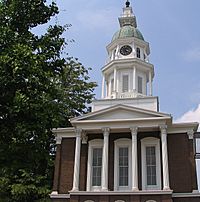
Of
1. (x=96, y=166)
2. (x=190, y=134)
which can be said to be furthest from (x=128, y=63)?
(x=96, y=166)

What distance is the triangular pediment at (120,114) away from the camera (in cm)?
2561

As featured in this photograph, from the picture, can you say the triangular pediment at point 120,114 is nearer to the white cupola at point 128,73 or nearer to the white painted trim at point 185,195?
the white cupola at point 128,73

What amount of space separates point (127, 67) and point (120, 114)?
6729mm

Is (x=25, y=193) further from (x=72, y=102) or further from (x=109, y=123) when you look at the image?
(x=72, y=102)

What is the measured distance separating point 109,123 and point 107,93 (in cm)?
672

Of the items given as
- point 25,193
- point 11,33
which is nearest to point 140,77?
point 25,193

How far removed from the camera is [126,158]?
85.3ft

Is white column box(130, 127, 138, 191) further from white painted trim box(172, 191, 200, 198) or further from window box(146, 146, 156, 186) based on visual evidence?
white painted trim box(172, 191, 200, 198)

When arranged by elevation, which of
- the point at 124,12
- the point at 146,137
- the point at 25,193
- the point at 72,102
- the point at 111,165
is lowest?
the point at 25,193

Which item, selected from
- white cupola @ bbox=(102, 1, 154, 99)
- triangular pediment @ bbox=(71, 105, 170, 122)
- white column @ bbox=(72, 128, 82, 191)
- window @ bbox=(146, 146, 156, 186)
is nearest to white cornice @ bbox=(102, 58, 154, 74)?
white cupola @ bbox=(102, 1, 154, 99)

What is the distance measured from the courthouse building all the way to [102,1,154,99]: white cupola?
2720 millimetres

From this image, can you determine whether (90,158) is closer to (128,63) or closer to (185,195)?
(185,195)

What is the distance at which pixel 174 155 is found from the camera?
2536cm

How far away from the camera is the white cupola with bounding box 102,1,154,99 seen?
30.9 meters
